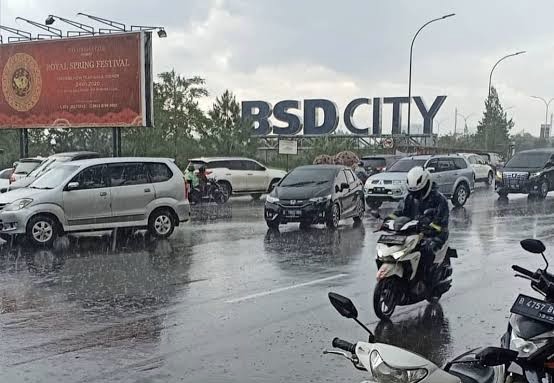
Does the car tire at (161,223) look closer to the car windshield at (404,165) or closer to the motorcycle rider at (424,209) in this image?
the motorcycle rider at (424,209)

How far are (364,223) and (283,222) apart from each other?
2.42 meters

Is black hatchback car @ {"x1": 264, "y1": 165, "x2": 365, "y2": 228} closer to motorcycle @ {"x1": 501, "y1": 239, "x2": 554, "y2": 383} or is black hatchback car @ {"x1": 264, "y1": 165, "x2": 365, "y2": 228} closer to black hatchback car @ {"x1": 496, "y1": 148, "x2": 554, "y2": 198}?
black hatchback car @ {"x1": 496, "y1": 148, "x2": 554, "y2": 198}

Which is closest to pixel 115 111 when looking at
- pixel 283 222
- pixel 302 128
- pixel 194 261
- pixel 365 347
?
pixel 283 222

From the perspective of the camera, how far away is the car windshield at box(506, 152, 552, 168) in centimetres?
2483

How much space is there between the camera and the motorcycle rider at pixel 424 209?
772cm

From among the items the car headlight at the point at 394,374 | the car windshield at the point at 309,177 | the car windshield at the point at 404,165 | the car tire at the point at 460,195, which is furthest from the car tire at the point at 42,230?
the car tire at the point at 460,195

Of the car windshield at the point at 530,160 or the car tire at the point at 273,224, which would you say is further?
the car windshield at the point at 530,160

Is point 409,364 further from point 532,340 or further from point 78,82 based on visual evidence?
point 78,82

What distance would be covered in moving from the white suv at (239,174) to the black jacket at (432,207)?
16944 mm

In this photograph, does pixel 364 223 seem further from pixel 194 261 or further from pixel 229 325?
pixel 229 325

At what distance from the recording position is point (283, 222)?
1594 centimetres

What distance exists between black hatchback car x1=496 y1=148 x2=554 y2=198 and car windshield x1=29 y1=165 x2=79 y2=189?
16502mm

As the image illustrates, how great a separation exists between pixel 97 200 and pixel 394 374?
37.1 ft

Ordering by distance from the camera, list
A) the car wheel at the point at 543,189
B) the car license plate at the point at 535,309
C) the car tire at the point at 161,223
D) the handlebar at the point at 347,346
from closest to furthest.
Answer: the handlebar at the point at 347,346 → the car license plate at the point at 535,309 → the car tire at the point at 161,223 → the car wheel at the point at 543,189
